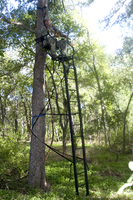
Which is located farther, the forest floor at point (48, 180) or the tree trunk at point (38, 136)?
the tree trunk at point (38, 136)

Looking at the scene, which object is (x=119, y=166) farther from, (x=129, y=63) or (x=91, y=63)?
(x=91, y=63)

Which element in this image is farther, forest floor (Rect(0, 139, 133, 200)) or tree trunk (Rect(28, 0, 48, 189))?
tree trunk (Rect(28, 0, 48, 189))

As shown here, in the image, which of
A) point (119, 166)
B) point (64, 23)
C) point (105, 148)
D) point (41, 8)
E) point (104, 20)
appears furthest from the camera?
point (105, 148)

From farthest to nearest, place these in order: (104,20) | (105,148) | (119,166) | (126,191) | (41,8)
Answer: (105,148)
(119,166)
(104,20)
(41,8)
(126,191)

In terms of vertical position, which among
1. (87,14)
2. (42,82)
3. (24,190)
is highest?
(87,14)

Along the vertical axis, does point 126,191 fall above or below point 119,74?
below

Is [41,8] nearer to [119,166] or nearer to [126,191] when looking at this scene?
[126,191]

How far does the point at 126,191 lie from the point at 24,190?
11.2 feet

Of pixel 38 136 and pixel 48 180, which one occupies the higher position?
pixel 38 136

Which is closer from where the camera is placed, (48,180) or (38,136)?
(38,136)

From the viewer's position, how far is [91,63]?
13617 mm

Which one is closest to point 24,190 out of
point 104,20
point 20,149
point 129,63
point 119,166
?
point 20,149

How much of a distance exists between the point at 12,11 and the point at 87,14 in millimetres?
7247

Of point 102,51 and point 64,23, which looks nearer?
point 64,23
